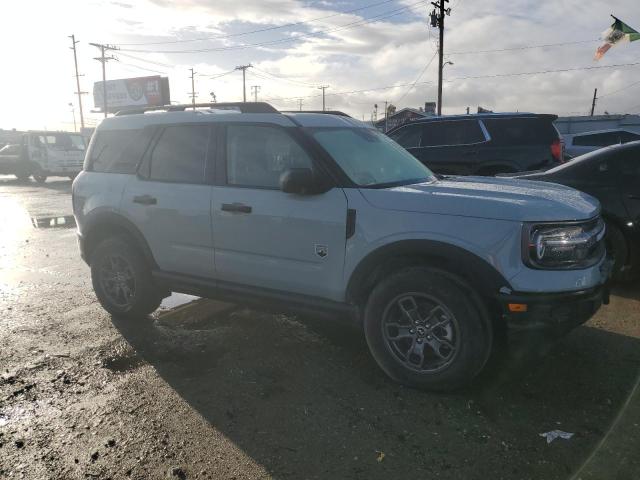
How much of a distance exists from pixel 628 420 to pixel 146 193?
3.92 meters

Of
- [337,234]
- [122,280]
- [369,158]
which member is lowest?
[122,280]

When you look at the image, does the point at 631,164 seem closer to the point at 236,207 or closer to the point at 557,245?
the point at 557,245

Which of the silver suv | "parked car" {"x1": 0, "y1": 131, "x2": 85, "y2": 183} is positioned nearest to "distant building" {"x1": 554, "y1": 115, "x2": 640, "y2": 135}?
"parked car" {"x1": 0, "y1": 131, "x2": 85, "y2": 183}

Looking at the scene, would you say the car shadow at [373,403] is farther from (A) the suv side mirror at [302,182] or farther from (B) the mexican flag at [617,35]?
(B) the mexican flag at [617,35]

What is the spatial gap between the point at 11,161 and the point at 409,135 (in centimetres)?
2038

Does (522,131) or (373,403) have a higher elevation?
(522,131)

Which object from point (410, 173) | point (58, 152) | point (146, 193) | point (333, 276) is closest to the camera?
point (333, 276)

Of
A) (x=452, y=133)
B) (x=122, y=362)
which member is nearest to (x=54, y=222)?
(x=122, y=362)

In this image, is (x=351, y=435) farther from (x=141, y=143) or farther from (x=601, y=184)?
(x=601, y=184)

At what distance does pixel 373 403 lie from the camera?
124 inches

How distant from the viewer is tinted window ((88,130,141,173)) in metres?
4.59

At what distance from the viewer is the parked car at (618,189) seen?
494 centimetres

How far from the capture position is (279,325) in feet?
14.8

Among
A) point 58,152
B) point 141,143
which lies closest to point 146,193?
point 141,143
